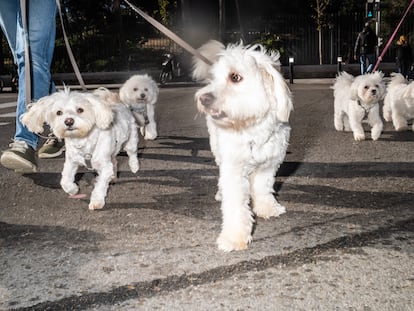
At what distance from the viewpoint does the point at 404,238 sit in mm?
3611

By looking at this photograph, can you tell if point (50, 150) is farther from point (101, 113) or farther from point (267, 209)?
point (267, 209)

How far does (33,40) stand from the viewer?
231 inches

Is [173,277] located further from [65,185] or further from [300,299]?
[65,185]

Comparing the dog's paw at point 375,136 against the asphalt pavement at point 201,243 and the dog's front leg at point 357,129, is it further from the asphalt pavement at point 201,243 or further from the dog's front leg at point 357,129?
the asphalt pavement at point 201,243

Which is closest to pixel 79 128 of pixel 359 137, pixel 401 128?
pixel 359 137

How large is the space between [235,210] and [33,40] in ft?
10.9

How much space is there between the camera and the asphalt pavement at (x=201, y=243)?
2.86 m

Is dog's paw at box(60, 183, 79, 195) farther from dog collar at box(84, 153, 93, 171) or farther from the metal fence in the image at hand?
the metal fence

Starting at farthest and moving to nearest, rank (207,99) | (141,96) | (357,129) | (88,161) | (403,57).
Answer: (403,57) → (141,96) → (357,129) → (88,161) → (207,99)

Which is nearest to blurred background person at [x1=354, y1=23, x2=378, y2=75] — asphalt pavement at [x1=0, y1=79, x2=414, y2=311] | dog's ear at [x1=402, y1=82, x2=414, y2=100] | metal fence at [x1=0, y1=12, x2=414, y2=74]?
metal fence at [x1=0, y1=12, x2=414, y2=74]

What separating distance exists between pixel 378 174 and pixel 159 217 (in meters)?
2.43

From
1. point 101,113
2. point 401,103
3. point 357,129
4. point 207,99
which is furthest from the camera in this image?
point 401,103

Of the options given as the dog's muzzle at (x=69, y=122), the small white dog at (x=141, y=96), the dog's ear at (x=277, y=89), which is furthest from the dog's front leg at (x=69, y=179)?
the small white dog at (x=141, y=96)

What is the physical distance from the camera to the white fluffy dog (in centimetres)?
377
